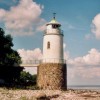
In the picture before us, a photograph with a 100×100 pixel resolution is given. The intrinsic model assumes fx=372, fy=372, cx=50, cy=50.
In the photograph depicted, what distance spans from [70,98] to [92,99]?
2381mm

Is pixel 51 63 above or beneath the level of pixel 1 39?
beneath

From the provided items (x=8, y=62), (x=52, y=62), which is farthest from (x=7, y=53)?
(x=52, y=62)

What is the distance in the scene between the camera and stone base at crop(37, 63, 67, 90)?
2025 inches

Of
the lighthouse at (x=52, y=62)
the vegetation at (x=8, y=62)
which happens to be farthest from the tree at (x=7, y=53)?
the lighthouse at (x=52, y=62)

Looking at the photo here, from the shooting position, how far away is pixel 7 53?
53.0m

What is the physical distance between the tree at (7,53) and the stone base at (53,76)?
4274 mm

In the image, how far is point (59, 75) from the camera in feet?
169

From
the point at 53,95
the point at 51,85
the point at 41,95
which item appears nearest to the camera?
the point at 41,95

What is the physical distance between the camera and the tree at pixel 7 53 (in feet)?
169

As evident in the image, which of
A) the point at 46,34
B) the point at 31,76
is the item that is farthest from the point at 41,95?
the point at 31,76

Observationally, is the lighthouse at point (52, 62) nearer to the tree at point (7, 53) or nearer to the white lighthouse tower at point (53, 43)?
the white lighthouse tower at point (53, 43)

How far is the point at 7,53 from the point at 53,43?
6721 millimetres

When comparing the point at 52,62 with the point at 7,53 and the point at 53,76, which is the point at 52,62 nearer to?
the point at 53,76

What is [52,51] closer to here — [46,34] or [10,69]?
[46,34]
